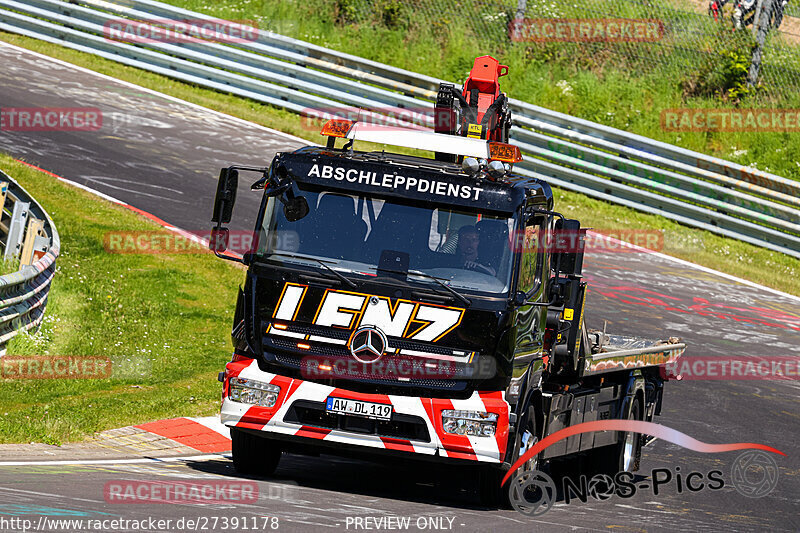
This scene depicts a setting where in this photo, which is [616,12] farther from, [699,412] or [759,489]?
[759,489]

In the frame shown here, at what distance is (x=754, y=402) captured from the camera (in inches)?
553

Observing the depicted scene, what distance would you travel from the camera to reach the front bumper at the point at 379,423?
8.14 m

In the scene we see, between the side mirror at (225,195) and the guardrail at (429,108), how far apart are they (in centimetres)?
1434

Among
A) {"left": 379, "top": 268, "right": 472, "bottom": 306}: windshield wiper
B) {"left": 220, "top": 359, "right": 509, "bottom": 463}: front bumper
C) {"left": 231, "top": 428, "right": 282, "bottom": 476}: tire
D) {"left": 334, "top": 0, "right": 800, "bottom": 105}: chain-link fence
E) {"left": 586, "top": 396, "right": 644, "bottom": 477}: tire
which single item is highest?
{"left": 334, "top": 0, "right": 800, "bottom": 105}: chain-link fence

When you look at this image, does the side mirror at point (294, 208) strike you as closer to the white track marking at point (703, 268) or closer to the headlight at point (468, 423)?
the headlight at point (468, 423)

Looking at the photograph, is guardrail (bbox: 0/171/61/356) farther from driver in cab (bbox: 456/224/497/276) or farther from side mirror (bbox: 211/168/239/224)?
driver in cab (bbox: 456/224/497/276)

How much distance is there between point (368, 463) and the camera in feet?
35.1

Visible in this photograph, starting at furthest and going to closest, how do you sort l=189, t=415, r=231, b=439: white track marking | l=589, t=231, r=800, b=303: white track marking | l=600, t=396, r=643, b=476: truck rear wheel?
l=589, t=231, r=800, b=303: white track marking < l=600, t=396, r=643, b=476: truck rear wheel < l=189, t=415, r=231, b=439: white track marking

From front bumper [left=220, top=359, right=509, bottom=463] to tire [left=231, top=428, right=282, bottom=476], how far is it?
52cm

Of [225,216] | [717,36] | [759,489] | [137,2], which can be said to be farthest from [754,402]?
[137,2]

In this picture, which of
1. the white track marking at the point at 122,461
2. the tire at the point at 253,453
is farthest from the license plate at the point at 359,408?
the white track marking at the point at 122,461

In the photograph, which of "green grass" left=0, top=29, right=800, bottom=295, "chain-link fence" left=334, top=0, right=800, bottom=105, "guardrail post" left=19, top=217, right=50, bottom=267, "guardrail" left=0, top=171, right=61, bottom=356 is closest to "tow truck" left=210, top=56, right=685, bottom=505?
"guardrail" left=0, top=171, right=61, bottom=356

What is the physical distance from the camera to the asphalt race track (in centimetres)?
771

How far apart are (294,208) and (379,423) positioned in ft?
5.90
